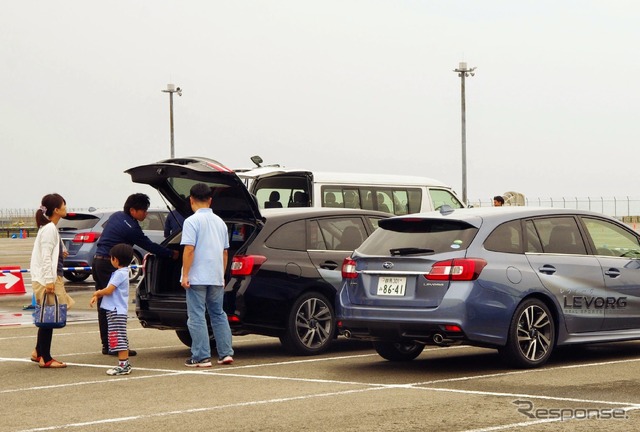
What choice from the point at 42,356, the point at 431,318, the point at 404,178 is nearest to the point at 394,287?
the point at 431,318

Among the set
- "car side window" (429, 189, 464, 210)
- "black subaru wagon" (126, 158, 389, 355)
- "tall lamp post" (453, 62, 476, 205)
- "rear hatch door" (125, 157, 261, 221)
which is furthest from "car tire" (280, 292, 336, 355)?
"tall lamp post" (453, 62, 476, 205)

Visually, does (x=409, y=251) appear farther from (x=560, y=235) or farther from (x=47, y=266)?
(x=47, y=266)

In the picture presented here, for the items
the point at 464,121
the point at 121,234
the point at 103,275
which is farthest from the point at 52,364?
the point at 464,121

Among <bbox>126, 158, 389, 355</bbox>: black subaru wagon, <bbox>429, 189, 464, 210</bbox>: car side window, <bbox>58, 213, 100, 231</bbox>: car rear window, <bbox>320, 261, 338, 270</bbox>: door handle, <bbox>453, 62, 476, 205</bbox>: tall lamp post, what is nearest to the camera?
<bbox>126, 158, 389, 355</bbox>: black subaru wagon

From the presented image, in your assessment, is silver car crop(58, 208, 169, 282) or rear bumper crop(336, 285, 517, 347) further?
silver car crop(58, 208, 169, 282)

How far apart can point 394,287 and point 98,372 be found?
3.01m

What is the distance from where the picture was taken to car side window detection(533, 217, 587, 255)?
12.1m

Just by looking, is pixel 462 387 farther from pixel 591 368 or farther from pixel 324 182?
pixel 324 182

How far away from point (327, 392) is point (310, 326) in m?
3.16

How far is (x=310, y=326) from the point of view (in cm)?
1322

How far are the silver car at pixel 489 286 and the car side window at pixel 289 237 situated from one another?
1.38m

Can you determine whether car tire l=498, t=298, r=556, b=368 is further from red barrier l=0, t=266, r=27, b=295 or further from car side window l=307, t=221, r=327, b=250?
red barrier l=0, t=266, r=27, b=295

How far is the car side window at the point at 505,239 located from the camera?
11.5 m

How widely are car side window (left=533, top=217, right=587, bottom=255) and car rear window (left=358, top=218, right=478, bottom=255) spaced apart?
0.94 m
